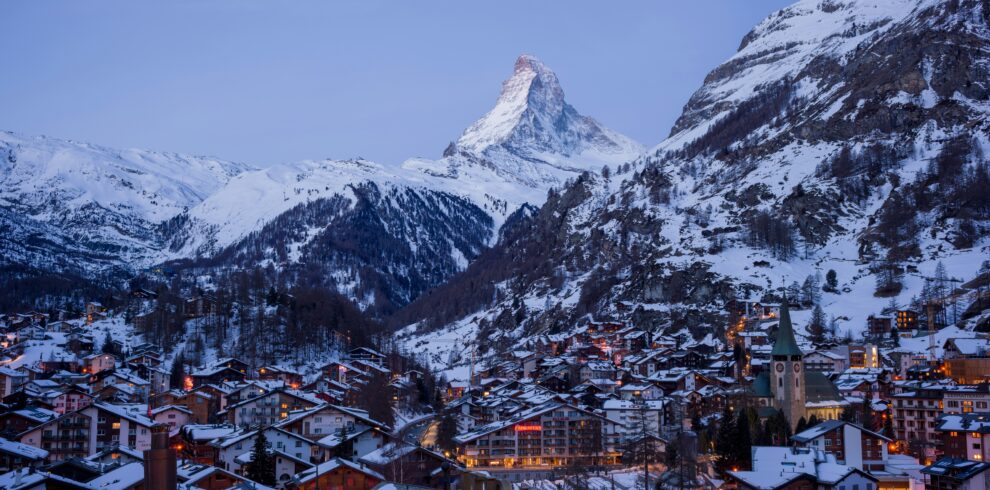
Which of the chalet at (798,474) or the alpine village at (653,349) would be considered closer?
the chalet at (798,474)

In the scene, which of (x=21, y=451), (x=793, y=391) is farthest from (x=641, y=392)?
(x=21, y=451)

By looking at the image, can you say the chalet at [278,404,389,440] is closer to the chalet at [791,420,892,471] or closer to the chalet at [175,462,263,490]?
the chalet at [175,462,263,490]

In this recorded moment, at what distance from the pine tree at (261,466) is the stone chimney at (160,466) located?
26.8 metres

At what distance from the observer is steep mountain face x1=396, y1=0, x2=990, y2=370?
130 m

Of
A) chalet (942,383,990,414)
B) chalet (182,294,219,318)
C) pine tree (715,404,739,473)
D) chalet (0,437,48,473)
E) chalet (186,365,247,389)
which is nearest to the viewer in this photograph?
chalet (0,437,48,473)

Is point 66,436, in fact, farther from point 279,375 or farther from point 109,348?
point 109,348

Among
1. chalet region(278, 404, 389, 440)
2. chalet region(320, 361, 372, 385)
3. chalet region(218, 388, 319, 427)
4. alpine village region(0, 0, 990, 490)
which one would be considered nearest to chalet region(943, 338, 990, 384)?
alpine village region(0, 0, 990, 490)

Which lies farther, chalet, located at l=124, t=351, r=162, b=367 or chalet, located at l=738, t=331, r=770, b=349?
chalet, located at l=738, t=331, r=770, b=349

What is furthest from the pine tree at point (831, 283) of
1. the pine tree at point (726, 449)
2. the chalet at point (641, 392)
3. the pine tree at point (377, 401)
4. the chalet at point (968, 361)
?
the pine tree at point (726, 449)

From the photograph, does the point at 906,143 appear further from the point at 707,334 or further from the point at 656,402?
the point at 656,402

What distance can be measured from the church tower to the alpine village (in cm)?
20

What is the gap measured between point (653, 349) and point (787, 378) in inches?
1560

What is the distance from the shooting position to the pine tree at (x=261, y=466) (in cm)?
5634

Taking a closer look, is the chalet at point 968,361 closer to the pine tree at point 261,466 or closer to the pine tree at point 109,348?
the pine tree at point 261,466
